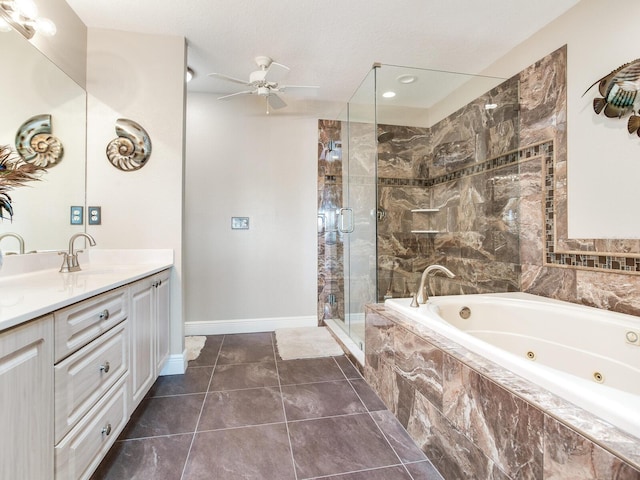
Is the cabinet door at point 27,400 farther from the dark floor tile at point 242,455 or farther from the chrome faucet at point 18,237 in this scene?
the chrome faucet at point 18,237

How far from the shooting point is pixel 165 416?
1.59 meters

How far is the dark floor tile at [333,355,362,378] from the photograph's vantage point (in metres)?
2.08

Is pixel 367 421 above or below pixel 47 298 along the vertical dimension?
below

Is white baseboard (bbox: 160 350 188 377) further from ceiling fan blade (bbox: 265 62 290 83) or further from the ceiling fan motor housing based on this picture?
ceiling fan blade (bbox: 265 62 290 83)

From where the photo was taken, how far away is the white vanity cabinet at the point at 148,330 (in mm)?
1456

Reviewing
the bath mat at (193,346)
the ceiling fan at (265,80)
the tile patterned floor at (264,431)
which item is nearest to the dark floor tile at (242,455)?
the tile patterned floor at (264,431)

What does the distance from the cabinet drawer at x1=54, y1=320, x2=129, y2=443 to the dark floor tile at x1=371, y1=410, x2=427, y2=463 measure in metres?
1.33

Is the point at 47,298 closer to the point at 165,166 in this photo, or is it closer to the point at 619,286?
the point at 165,166

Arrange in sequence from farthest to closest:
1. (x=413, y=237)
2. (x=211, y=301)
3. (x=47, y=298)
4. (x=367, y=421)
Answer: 1. (x=413, y=237)
2. (x=211, y=301)
3. (x=367, y=421)
4. (x=47, y=298)

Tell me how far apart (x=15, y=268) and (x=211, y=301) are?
167 centimetres

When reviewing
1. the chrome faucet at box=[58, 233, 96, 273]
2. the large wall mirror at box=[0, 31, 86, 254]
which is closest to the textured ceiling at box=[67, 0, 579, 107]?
the large wall mirror at box=[0, 31, 86, 254]

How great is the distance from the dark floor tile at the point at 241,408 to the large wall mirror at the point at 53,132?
132 centimetres

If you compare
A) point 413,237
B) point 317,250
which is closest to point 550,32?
point 413,237

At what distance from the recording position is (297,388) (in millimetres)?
1898
